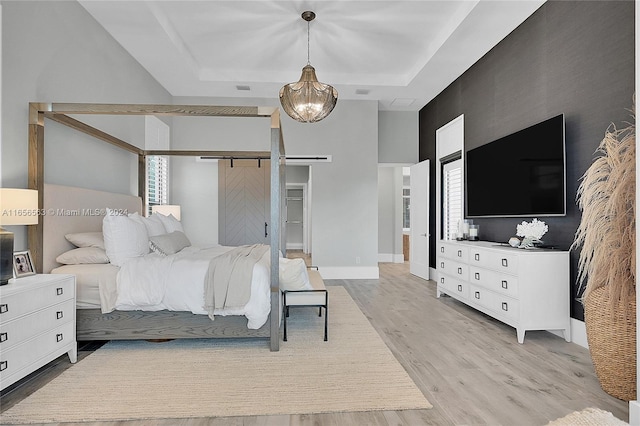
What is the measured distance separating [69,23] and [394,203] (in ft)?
23.5

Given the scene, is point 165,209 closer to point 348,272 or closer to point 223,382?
point 348,272

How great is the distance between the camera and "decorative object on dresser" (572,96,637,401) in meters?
2.17

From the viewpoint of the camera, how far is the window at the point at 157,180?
5.62 meters

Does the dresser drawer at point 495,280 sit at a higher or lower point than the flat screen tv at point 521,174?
lower

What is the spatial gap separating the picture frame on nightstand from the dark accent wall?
4.37 metres

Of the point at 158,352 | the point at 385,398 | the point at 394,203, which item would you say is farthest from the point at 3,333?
the point at 394,203

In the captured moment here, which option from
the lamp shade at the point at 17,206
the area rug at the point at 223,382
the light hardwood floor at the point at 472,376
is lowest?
the light hardwood floor at the point at 472,376

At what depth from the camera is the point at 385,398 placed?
2.21 m

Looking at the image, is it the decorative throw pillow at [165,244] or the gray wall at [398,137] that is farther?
the gray wall at [398,137]

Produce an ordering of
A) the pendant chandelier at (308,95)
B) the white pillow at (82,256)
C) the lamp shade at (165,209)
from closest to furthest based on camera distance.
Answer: the white pillow at (82,256)
the pendant chandelier at (308,95)
the lamp shade at (165,209)

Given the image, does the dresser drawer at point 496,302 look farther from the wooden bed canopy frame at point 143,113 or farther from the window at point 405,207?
the window at point 405,207

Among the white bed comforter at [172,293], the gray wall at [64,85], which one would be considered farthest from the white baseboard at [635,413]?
the gray wall at [64,85]

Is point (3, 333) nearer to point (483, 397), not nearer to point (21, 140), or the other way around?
point (21, 140)

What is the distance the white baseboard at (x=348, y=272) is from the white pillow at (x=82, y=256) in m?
3.87
